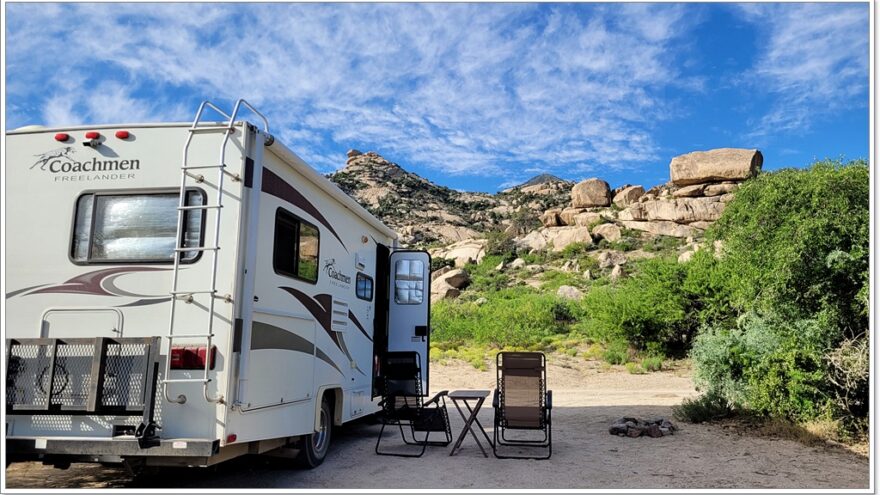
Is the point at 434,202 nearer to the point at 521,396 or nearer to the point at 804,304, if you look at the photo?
the point at 804,304

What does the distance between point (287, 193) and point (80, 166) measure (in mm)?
1634

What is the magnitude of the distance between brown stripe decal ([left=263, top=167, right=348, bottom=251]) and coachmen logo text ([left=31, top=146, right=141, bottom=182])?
3.25ft

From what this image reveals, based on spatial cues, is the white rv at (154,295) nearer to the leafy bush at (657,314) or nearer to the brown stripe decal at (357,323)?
the brown stripe decal at (357,323)

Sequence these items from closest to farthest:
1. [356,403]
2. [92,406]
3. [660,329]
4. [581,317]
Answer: [92,406], [356,403], [660,329], [581,317]

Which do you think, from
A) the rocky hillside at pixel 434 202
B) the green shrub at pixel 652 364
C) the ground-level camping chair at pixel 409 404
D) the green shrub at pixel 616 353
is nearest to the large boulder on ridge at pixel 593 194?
the rocky hillside at pixel 434 202

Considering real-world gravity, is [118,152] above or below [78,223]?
above

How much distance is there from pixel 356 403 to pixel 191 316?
9.76 feet

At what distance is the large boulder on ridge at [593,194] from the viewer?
5184 centimetres

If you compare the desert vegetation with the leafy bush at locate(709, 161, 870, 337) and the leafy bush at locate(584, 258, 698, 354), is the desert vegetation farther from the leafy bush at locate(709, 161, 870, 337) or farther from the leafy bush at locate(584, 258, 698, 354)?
the leafy bush at locate(584, 258, 698, 354)

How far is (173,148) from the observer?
5.33 m

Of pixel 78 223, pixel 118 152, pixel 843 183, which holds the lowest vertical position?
pixel 78 223

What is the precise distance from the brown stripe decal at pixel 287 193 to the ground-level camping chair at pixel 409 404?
2.32 meters

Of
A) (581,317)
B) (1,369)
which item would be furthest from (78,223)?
(581,317)

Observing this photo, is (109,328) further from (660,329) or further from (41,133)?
(660,329)
